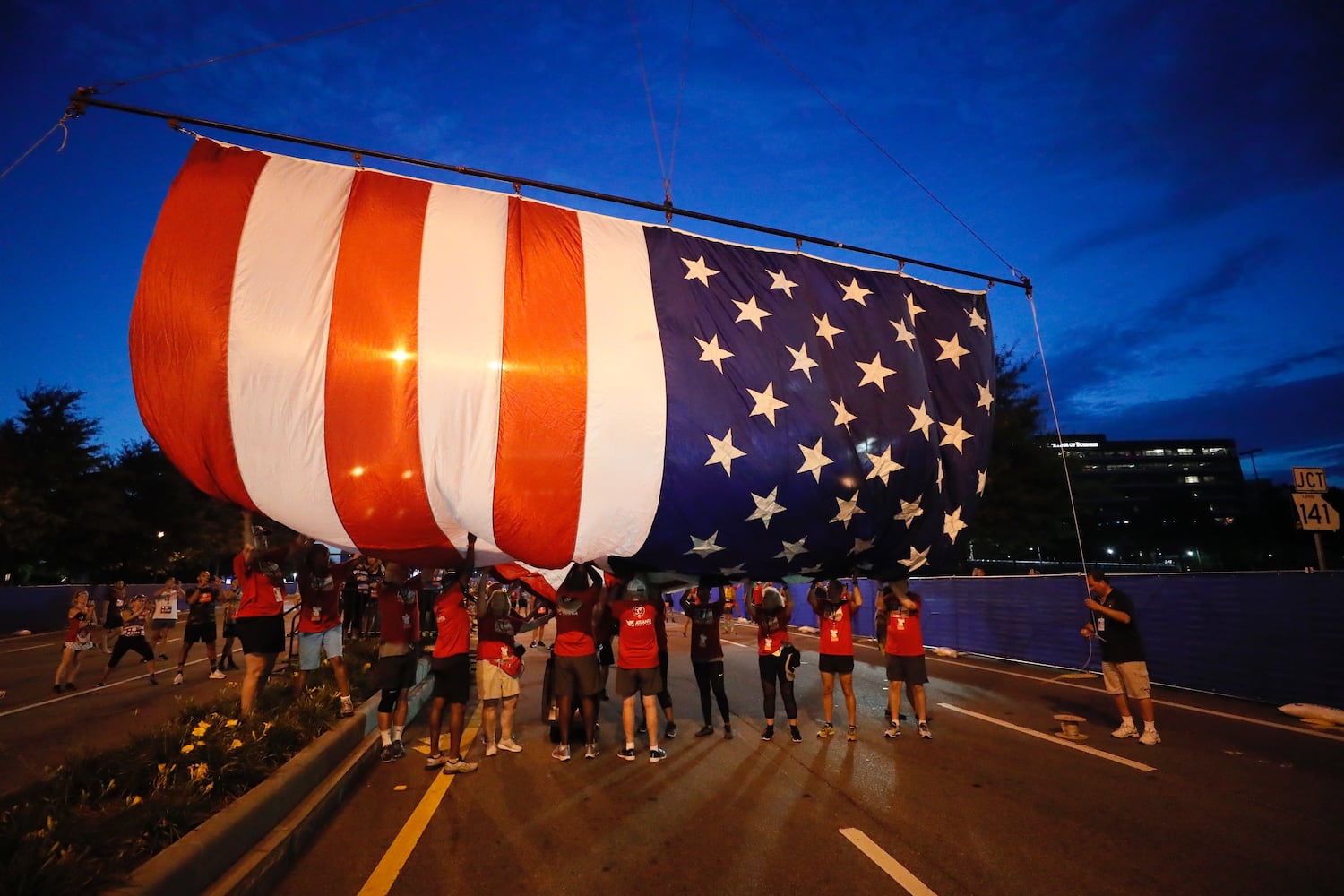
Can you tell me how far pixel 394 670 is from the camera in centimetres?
728

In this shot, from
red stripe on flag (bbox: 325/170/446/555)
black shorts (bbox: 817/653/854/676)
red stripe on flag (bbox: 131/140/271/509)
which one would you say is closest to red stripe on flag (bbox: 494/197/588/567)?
red stripe on flag (bbox: 325/170/446/555)

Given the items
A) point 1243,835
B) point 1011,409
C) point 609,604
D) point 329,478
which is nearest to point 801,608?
point 1011,409

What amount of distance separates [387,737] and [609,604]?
2.84 metres

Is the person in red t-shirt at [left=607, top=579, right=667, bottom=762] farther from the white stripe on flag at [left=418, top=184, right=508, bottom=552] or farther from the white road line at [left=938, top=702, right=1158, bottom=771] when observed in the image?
the white road line at [left=938, top=702, right=1158, bottom=771]

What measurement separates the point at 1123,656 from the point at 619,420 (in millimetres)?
6851

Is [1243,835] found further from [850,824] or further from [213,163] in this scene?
[213,163]

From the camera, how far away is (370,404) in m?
4.47

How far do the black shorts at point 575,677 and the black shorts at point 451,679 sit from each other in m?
1.01

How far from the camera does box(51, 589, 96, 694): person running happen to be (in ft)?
36.1

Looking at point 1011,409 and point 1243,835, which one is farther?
point 1011,409

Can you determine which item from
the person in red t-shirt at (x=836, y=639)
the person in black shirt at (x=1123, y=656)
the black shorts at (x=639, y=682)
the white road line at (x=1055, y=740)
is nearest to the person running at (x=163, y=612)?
the black shorts at (x=639, y=682)

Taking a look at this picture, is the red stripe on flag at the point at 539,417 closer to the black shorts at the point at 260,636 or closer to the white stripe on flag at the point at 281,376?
the white stripe on flag at the point at 281,376

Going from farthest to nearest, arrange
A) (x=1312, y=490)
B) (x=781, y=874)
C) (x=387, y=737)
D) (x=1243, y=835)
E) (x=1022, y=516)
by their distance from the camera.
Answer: (x=1022, y=516) < (x=1312, y=490) < (x=387, y=737) < (x=1243, y=835) < (x=781, y=874)

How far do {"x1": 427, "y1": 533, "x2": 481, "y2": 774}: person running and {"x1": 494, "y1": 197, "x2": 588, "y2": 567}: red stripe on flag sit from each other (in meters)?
2.50
